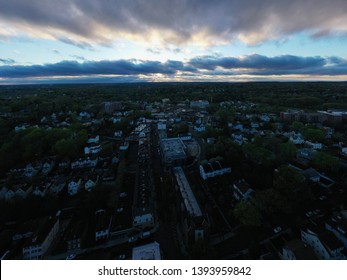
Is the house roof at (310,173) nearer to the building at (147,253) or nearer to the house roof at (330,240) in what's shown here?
the house roof at (330,240)

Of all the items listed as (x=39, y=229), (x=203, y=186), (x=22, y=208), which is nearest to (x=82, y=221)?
(x=39, y=229)

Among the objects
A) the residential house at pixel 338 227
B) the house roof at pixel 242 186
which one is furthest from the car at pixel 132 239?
the residential house at pixel 338 227

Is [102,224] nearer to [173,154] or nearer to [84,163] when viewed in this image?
[84,163]

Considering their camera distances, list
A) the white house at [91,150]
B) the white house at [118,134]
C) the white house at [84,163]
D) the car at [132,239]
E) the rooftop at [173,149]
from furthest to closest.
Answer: the white house at [118,134] < the white house at [91,150] < the rooftop at [173,149] < the white house at [84,163] < the car at [132,239]

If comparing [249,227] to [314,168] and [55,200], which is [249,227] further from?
[55,200]

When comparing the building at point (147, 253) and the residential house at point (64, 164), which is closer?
the building at point (147, 253)
